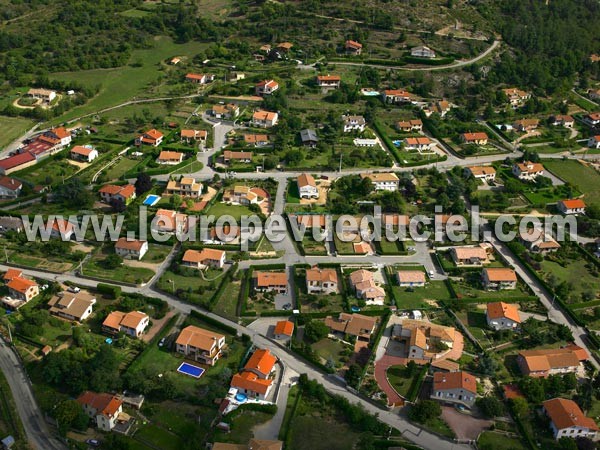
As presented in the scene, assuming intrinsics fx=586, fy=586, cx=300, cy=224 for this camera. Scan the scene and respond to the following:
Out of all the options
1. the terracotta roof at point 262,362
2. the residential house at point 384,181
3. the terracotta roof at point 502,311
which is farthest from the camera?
the residential house at point 384,181

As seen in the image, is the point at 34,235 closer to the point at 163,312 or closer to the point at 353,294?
the point at 163,312

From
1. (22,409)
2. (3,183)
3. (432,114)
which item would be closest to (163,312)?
(22,409)

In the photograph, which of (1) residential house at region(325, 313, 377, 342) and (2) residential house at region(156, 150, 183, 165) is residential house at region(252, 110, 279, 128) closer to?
(2) residential house at region(156, 150, 183, 165)

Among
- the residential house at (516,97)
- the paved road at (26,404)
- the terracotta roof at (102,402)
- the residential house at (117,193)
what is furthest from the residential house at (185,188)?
the residential house at (516,97)

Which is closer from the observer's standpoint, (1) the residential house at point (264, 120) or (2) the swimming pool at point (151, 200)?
(2) the swimming pool at point (151, 200)

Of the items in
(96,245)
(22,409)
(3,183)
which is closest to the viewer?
(22,409)

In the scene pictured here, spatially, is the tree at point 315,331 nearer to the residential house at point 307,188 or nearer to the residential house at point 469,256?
the residential house at point 469,256

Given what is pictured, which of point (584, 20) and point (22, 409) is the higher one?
point (584, 20)
